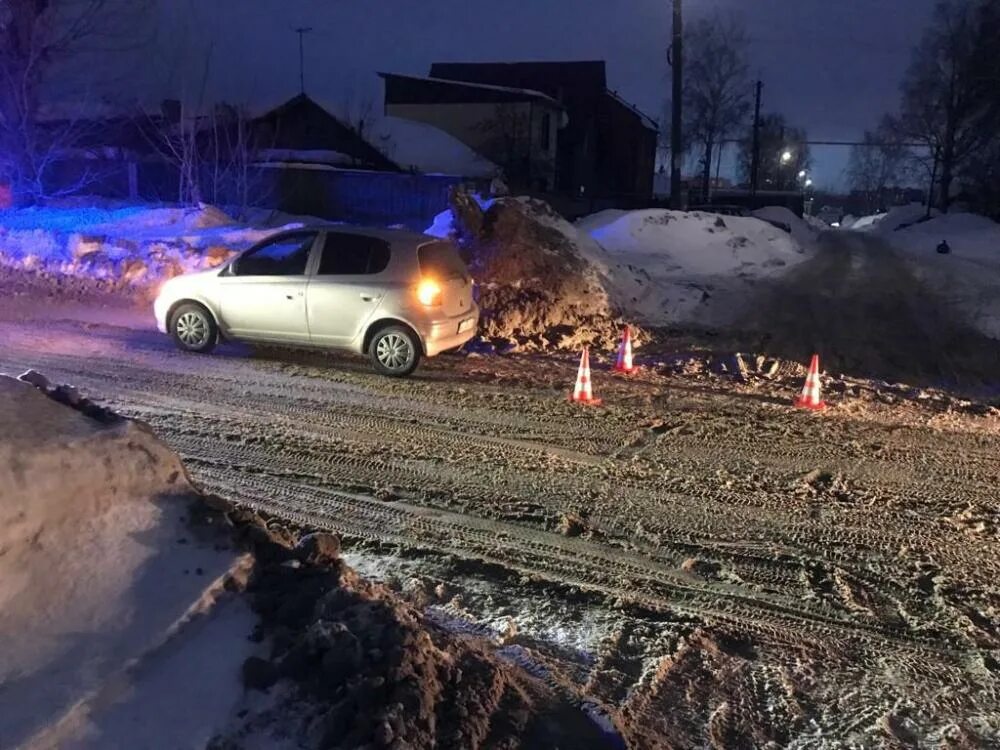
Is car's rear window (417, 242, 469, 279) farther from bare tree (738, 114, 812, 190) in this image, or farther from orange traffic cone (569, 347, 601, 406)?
bare tree (738, 114, 812, 190)

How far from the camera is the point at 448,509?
6.51 metres

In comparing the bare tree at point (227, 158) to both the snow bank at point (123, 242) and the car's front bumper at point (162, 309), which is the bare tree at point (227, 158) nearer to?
the snow bank at point (123, 242)

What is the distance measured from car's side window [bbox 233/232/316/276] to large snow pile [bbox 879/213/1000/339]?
1146 centimetres

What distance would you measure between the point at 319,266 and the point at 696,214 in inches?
941

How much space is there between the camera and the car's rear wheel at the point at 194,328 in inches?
444

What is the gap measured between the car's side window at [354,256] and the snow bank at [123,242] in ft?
21.8

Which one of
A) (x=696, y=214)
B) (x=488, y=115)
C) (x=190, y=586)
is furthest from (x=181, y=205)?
(x=488, y=115)

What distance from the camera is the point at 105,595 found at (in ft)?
12.0

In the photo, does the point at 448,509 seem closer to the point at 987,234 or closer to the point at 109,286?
the point at 109,286

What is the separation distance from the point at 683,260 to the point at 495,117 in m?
21.7

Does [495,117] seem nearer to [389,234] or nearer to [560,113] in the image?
[560,113]

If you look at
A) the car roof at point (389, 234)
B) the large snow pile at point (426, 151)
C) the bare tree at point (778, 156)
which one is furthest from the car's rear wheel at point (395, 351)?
the bare tree at point (778, 156)

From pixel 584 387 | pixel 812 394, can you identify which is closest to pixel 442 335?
pixel 584 387

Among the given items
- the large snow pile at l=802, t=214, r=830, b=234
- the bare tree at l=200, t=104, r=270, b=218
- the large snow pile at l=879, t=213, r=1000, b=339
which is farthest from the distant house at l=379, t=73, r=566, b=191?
the large snow pile at l=802, t=214, r=830, b=234
